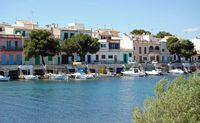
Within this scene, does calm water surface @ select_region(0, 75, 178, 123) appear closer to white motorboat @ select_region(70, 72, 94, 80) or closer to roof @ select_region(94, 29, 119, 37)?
white motorboat @ select_region(70, 72, 94, 80)

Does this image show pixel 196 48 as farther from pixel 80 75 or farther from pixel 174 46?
pixel 80 75

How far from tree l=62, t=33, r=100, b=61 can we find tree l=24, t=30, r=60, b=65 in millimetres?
6513

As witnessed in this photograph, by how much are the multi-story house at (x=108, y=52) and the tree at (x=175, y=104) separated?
7666cm

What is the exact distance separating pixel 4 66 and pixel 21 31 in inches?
435

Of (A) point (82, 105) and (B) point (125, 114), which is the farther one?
(A) point (82, 105)

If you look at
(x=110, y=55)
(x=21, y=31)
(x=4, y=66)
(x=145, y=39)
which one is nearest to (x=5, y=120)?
(x=4, y=66)

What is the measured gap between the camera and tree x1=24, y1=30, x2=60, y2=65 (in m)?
75.1

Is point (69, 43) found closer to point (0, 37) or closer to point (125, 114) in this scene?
point (0, 37)

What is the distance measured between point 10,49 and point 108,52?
2782 cm

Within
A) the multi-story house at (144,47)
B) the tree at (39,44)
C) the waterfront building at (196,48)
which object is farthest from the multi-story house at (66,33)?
the waterfront building at (196,48)

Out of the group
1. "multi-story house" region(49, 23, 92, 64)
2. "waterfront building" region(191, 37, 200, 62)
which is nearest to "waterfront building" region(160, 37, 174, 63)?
"waterfront building" region(191, 37, 200, 62)

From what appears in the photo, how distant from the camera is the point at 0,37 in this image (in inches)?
3036

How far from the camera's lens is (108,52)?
322 feet

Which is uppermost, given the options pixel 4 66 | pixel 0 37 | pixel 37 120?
pixel 0 37
